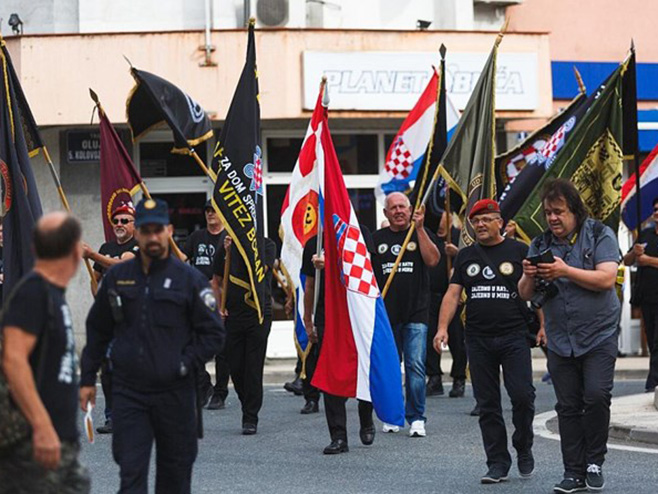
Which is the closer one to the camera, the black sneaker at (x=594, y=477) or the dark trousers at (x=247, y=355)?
the black sneaker at (x=594, y=477)

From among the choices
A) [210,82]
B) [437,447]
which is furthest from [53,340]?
[210,82]

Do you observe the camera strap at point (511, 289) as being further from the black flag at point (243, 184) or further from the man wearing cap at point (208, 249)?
the man wearing cap at point (208, 249)

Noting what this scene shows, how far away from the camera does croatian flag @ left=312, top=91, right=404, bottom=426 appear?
1196 cm

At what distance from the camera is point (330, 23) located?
23250mm

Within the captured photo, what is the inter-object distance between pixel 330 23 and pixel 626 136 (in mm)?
10213

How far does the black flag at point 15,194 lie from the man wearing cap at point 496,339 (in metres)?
4.31

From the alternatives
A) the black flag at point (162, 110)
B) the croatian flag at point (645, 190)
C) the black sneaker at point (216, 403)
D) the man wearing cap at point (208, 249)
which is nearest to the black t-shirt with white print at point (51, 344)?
the black flag at point (162, 110)

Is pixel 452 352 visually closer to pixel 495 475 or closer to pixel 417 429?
pixel 417 429

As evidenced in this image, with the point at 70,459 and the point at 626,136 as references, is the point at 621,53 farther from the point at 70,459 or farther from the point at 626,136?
the point at 70,459

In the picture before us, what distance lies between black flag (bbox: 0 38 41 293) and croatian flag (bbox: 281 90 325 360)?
2.45 m

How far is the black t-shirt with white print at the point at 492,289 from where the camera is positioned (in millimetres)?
10312

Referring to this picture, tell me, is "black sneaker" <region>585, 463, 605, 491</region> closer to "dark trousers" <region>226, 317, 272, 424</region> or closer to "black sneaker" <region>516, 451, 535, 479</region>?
"black sneaker" <region>516, 451, 535, 479</region>

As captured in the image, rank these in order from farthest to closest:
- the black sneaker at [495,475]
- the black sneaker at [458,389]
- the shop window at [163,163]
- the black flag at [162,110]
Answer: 1. the shop window at [163,163]
2. the black sneaker at [458,389]
3. the black flag at [162,110]
4. the black sneaker at [495,475]

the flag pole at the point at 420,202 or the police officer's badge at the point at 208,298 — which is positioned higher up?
the flag pole at the point at 420,202
